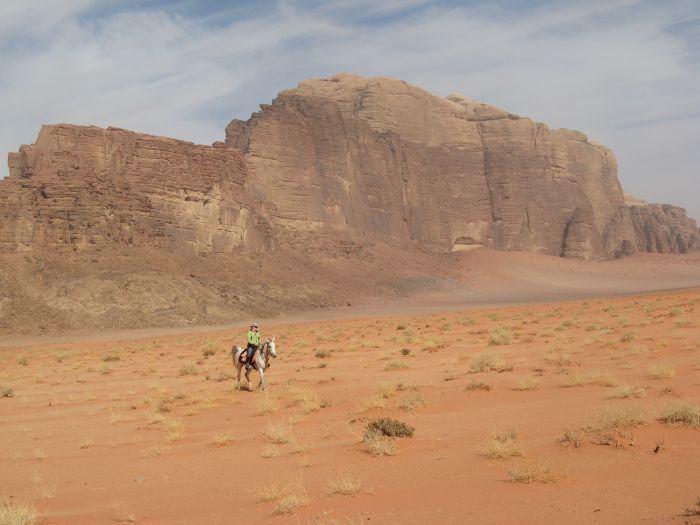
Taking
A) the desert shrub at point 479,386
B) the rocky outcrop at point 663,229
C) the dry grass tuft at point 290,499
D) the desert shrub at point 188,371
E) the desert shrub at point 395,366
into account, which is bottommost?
the desert shrub at point 188,371

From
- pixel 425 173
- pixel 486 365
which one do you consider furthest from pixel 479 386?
pixel 425 173

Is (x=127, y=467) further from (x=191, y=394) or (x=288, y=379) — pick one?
(x=288, y=379)

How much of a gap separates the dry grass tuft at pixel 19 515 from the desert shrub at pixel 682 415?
26.4 feet

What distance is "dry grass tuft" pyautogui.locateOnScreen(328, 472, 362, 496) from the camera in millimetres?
7797

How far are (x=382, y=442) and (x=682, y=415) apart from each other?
412 centimetres

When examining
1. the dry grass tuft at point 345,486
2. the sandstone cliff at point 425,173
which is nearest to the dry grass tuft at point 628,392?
the dry grass tuft at point 345,486

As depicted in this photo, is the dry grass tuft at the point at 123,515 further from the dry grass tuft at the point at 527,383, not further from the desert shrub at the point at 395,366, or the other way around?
the desert shrub at the point at 395,366

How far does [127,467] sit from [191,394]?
7.17 meters

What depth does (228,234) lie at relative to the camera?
69.1m

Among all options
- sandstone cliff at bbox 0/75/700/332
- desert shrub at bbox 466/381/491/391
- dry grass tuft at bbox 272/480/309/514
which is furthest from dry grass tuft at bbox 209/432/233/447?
sandstone cliff at bbox 0/75/700/332

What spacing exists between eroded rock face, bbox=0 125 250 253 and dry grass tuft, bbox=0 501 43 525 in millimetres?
51232

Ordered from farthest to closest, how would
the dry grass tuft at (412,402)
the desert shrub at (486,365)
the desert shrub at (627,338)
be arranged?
the desert shrub at (627,338)
the desert shrub at (486,365)
the dry grass tuft at (412,402)

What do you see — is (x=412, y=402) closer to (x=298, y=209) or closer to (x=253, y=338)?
(x=253, y=338)

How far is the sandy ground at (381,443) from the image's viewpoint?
725 cm
